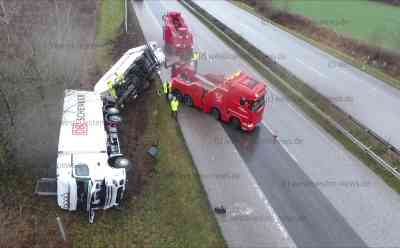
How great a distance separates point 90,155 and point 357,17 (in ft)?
113

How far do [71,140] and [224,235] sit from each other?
653 cm

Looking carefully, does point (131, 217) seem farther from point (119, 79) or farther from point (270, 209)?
point (119, 79)

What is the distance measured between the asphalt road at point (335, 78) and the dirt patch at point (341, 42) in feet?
6.55

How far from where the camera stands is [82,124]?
14.0 meters

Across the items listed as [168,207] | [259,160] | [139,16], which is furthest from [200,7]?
[168,207]

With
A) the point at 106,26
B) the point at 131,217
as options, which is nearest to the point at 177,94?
the point at 131,217

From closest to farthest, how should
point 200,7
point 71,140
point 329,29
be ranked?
point 71,140 → point 329,29 → point 200,7

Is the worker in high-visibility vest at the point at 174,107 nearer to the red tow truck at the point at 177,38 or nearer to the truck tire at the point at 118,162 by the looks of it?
the truck tire at the point at 118,162

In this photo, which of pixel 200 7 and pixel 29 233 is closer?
pixel 29 233

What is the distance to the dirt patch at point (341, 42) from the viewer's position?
26.5 meters

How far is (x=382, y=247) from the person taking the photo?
38.3 ft

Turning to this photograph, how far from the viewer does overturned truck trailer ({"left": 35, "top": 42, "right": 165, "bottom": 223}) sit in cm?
1171

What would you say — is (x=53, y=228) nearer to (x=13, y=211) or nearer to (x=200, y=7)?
(x=13, y=211)

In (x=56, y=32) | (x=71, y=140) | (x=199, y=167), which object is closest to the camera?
(x=71, y=140)
